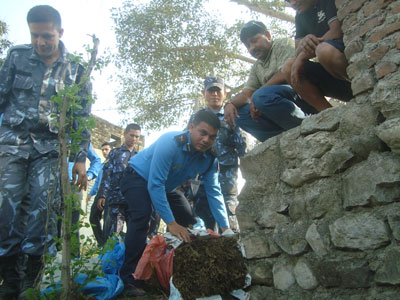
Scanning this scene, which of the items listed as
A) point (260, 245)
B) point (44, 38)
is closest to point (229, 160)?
point (260, 245)

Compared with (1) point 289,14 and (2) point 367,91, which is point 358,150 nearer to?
(2) point 367,91

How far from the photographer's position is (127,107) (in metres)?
11.5

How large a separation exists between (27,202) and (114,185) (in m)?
1.93

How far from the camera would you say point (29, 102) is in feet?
8.93

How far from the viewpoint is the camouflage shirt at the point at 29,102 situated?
2.62 metres

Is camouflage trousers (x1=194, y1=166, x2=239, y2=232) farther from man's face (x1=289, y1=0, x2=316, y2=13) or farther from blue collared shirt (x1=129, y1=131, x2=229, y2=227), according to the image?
man's face (x1=289, y1=0, x2=316, y2=13)

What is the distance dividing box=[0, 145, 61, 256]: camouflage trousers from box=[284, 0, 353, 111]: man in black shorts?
1833mm

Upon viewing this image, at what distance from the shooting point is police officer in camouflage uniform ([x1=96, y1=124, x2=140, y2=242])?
14.5ft

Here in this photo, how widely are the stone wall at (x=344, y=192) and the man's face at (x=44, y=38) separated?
2.03m

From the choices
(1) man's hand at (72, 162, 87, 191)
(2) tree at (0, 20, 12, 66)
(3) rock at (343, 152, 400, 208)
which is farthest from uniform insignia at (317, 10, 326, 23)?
(2) tree at (0, 20, 12, 66)

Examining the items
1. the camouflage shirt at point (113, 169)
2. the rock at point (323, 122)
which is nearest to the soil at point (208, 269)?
the rock at point (323, 122)

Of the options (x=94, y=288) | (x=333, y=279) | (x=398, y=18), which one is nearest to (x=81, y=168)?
(x=94, y=288)

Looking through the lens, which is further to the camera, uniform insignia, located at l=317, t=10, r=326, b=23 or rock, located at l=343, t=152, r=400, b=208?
uniform insignia, located at l=317, t=10, r=326, b=23

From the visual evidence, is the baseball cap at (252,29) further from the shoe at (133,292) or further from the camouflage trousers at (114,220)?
the camouflage trousers at (114,220)
